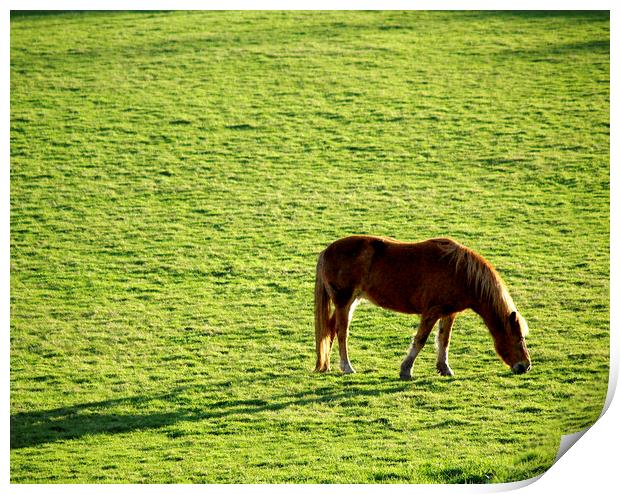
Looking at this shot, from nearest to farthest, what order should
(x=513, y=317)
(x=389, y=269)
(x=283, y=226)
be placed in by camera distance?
(x=513, y=317), (x=389, y=269), (x=283, y=226)

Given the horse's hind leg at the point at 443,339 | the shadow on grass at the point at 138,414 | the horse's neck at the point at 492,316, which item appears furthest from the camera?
the horse's hind leg at the point at 443,339

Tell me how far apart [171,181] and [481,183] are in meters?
6.49

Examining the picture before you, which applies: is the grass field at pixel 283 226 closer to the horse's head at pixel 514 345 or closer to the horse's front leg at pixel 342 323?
the horse's head at pixel 514 345

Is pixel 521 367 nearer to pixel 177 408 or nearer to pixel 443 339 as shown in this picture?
pixel 443 339

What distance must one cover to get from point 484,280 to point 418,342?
1072 mm

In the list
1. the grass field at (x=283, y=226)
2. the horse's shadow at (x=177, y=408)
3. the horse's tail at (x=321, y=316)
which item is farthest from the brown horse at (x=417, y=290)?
the grass field at (x=283, y=226)

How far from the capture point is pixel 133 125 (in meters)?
19.7

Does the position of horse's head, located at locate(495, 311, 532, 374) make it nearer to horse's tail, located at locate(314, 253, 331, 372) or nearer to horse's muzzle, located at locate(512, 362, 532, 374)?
horse's muzzle, located at locate(512, 362, 532, 374)

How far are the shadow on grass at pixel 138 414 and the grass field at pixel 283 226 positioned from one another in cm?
4

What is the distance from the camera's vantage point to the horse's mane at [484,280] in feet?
31.1

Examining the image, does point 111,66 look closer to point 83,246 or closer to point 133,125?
point 133,125

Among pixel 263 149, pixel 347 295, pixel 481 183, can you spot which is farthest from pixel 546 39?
pixel 347 295

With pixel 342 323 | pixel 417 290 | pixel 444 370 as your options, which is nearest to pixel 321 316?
pixel 342 323

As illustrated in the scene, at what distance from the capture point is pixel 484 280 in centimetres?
951
